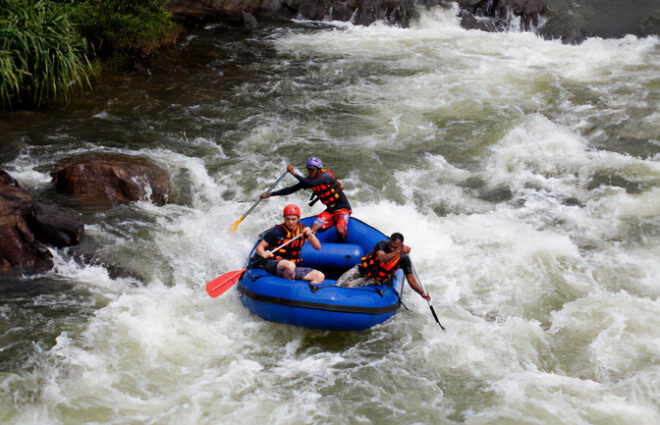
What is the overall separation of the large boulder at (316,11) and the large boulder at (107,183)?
22.8 ft

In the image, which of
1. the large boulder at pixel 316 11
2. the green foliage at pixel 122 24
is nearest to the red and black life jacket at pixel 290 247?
the green foliage at pixel 122 24

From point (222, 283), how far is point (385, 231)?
2145 millimetres

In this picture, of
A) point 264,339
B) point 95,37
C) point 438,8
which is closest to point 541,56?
point 438,8

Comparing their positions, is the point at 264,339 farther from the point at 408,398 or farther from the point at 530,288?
the point at 530,288

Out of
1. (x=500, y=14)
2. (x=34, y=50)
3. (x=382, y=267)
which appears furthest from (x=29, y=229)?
(x=500, y=14)

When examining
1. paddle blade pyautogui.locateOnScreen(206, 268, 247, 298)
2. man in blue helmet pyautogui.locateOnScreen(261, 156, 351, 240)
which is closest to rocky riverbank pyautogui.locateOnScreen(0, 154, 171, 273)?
paddle blade pyautogui.locateOnScreen(206, 268, 247, 298)

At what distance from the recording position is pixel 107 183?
7238 mm

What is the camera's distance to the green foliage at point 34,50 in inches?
321

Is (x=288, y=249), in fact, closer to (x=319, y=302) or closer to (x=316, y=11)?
(x=319, y=302)

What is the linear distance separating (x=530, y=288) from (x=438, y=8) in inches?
379

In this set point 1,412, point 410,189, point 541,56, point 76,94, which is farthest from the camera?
point 541,56

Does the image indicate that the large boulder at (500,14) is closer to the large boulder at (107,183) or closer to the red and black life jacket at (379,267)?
the large boulder at (107,183)

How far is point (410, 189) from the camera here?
795cm

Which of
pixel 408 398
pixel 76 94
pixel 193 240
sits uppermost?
pixel 76 94
